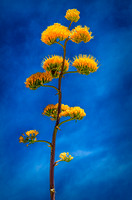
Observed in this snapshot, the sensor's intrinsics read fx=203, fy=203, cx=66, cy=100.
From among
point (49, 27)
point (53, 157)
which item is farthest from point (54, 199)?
point (49, 27)

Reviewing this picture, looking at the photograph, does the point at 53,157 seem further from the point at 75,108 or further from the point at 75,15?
the point at 75,15

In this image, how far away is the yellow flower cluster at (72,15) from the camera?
2.89 m

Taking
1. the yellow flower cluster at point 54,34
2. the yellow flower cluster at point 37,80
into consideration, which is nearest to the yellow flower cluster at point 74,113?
the yellow flower cluster at point 37,80

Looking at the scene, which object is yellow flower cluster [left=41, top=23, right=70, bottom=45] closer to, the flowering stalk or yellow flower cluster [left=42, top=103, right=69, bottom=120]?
the flowering stalk

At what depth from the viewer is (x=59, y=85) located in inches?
111

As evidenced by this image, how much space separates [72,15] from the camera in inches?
114

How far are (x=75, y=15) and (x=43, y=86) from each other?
3.68ft

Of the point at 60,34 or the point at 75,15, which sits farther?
the point at 75,15

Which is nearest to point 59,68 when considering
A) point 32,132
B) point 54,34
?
point 54,34

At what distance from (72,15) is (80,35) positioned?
358 mm

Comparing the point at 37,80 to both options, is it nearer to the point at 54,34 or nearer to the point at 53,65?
the point at 53,65

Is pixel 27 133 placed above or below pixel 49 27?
below

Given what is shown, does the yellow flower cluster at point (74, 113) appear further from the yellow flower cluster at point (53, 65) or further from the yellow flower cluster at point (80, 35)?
the yellow flower cluster at point (80, 35)

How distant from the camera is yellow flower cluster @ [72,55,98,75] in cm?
273
